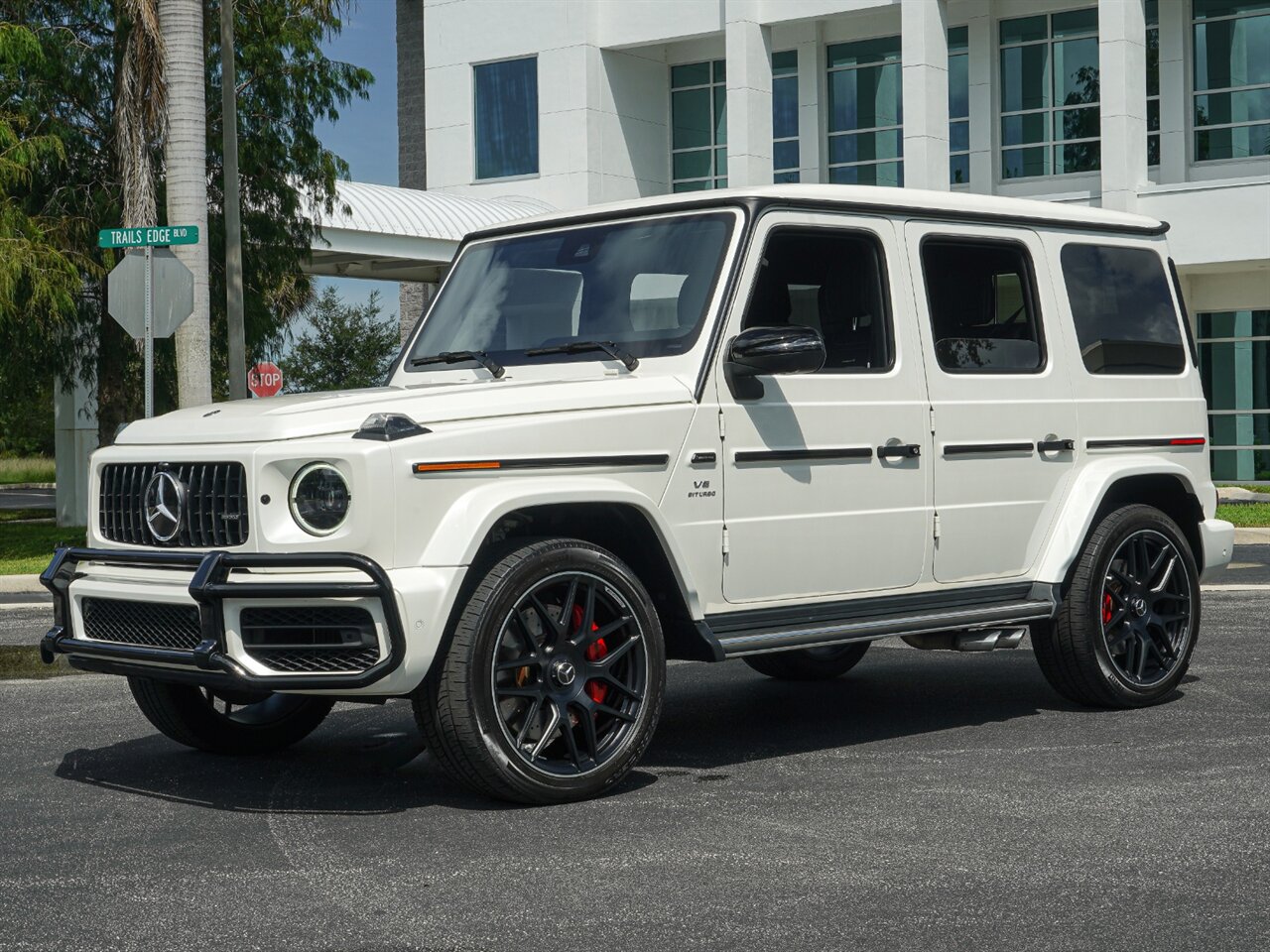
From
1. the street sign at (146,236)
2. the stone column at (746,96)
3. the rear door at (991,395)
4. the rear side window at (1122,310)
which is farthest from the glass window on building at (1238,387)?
the rear door at (991,395)

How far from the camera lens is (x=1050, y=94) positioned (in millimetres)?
35812

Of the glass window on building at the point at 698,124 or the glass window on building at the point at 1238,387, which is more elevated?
the glass window on building at the point at 698,124

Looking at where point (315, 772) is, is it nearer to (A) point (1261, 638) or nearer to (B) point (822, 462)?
(B) point (822, 462)

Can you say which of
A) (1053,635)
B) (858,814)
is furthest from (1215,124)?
(858,814)

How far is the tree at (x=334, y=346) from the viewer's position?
60844 mm

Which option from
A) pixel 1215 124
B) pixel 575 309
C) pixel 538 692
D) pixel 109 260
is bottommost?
pixel 538 692

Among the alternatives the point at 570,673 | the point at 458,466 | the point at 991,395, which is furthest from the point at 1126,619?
the point at 458,466

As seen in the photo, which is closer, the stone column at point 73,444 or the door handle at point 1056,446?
the door handle at point 1056,446

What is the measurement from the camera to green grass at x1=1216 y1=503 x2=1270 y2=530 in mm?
23562

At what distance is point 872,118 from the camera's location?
38.3 m

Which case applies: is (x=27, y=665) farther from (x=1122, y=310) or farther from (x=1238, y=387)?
(x=1238, y=387)

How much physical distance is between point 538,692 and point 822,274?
7.19 feet

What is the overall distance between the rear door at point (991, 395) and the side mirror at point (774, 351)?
0.98 m

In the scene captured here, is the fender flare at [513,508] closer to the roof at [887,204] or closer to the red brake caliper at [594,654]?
the red brake caliper at [594,654]
